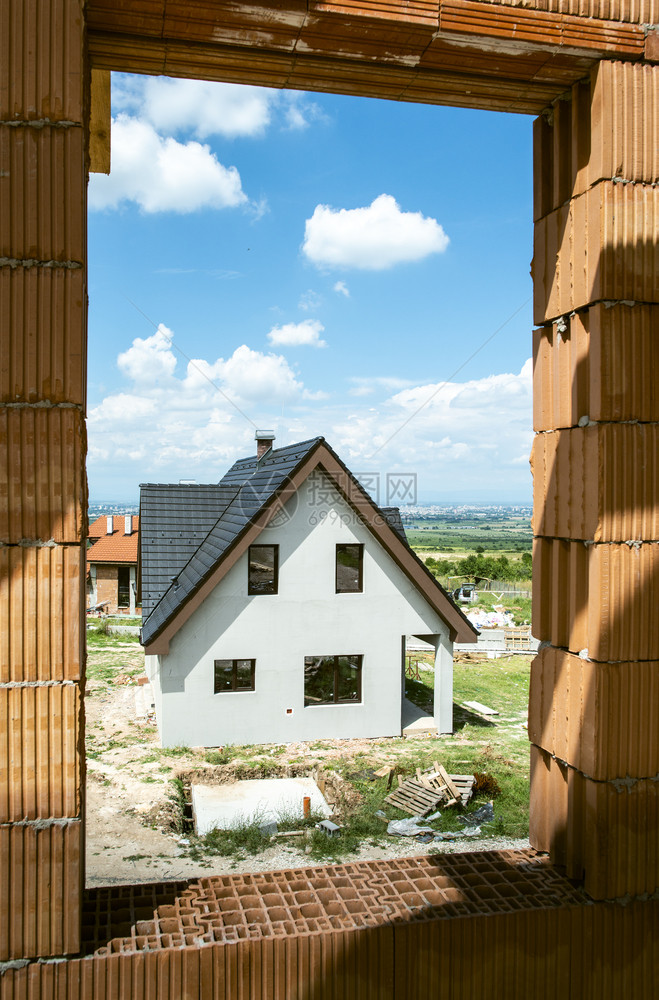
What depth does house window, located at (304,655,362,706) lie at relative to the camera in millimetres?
13312

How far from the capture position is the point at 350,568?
13.6 metres

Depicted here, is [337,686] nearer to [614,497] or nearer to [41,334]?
[614,497]

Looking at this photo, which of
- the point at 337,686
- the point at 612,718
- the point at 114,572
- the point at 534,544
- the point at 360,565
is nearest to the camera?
the point at 612,718

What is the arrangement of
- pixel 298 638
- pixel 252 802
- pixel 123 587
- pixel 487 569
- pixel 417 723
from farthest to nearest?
pixel 487 569 < pixel 123 587 < pixel 417 723 < pixel 298 638 < pixel 252 802

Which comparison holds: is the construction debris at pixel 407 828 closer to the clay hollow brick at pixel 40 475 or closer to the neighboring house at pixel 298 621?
the neighboring house at pixel 298 621

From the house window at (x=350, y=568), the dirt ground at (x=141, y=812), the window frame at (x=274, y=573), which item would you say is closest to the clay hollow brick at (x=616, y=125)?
the dirt ground at (x=141, y=812)

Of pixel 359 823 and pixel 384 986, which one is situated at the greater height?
→ pixel 384 986

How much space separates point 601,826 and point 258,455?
1470 centimetres

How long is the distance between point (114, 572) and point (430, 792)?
22596 millimetres

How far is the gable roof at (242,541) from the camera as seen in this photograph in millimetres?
12375

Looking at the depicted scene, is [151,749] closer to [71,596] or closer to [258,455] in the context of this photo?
[258,455]

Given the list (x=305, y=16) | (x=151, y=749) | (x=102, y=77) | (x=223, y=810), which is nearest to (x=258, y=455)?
(x=151, y=749)

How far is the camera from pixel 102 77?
4457 millimetres

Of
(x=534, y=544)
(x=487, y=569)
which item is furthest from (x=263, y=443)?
(x=487, y=569)
